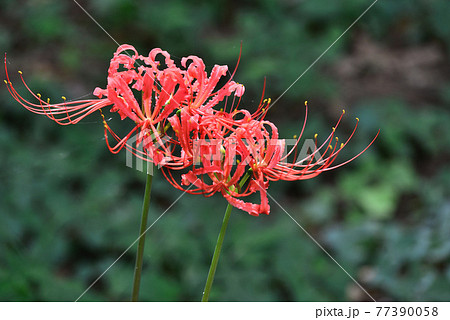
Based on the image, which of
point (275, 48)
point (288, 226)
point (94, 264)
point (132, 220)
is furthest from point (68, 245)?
point (275, 48)

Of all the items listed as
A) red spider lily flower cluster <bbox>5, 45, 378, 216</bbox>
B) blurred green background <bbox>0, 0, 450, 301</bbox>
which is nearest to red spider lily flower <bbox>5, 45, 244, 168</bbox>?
red spider lily flower cluster <bbox>5, 45, 378, 216</bbox>

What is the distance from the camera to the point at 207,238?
207 centimetres

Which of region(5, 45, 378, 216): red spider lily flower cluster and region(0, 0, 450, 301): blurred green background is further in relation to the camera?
region(0, 0, 450, 301): blurred green background

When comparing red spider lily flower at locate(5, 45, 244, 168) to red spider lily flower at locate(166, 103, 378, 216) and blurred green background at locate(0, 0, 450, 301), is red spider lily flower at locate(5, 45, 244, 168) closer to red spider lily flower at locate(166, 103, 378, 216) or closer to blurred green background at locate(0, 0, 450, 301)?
A: red spider lily flower at locate(166, 103, 378, 216)

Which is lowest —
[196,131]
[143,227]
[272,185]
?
[143,227]

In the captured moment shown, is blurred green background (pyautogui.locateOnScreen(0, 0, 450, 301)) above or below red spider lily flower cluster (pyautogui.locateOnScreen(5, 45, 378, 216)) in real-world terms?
above

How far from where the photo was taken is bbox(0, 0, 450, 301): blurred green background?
195 centimetres

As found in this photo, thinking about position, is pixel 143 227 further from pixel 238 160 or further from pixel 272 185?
pixel 272 185

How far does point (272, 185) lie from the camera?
2.72 m

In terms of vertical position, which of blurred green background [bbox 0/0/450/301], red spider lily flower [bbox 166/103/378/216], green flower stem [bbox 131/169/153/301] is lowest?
green flower stem [bbox 131/169/153/301]

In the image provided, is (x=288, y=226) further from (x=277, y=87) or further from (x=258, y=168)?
(x=258, y=168)

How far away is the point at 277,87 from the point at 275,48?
0.95ft

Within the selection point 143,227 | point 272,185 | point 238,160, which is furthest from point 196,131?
point 272,185

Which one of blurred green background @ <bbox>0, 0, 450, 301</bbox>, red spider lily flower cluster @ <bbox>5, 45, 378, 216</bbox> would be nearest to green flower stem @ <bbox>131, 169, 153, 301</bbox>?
red spider lily flower cluster @ <bbox>5, 45, 378, 216</bbox>
